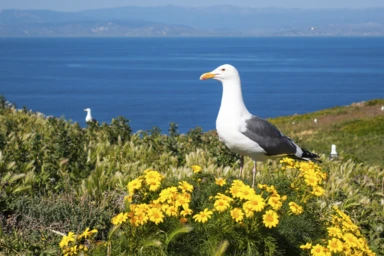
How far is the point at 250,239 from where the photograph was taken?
4.77m

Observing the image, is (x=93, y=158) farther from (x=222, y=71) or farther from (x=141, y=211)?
(x=141, y=211)

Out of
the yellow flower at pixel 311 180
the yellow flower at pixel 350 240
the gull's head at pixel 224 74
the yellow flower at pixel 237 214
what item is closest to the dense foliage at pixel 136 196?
the yellow flower at pixel 237 214

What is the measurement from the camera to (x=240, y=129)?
286 inches

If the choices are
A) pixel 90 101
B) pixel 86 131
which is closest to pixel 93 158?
pixel 86 131

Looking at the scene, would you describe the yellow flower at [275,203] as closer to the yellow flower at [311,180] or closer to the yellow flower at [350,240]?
the yellow flower at [350,240]

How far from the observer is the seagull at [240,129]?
7266mm

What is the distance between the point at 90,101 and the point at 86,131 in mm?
82492

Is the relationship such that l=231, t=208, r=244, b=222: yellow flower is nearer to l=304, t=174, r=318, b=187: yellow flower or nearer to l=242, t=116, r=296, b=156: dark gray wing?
l=304, t=174, r=318, b=187: yellow flower

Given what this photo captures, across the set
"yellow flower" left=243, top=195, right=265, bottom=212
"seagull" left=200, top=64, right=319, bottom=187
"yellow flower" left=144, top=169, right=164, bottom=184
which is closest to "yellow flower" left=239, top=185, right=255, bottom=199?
"yellow flower" left=243, top=195, right=265, bottom=212

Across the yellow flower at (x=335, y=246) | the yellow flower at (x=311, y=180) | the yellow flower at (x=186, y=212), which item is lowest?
the yellow flower at (x=335, y=246)

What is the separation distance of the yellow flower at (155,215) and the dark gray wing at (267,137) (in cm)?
293

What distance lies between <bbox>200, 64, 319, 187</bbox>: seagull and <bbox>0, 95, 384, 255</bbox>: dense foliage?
41cm

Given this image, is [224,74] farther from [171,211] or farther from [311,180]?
[171,211]

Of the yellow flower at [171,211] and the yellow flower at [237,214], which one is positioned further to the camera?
the yellow flower at [171,211]
